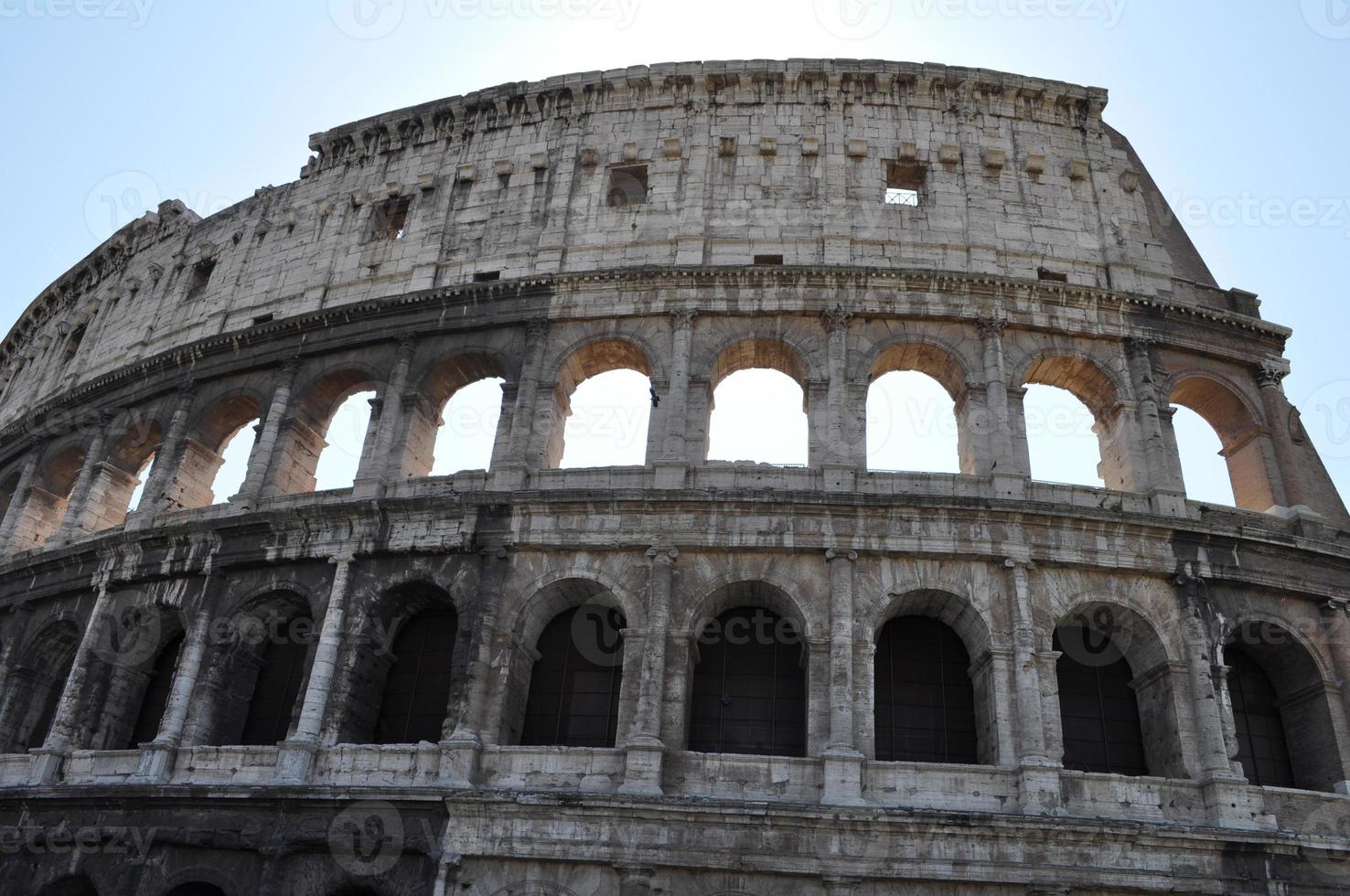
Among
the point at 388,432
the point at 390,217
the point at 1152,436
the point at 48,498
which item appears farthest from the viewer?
the point at 48,498

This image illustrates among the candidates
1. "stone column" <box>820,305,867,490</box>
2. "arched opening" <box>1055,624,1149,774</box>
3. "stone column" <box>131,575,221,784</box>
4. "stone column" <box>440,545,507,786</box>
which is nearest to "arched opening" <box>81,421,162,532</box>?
"stone column" <box>131,575,221,784</box>

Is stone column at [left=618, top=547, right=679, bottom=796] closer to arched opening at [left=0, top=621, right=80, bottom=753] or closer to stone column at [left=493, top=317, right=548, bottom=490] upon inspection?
stone column at [left=493, top=317, right=548, bottom=490]

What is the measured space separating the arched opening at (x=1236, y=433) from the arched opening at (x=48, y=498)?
75.2ft

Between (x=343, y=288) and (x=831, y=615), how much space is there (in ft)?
39.8

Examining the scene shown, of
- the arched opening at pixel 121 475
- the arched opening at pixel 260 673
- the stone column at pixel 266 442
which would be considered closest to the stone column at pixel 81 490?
the arched opening at pixel 121 475

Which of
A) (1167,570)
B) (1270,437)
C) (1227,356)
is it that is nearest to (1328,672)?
(1167,570)

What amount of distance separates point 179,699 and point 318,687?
2627mm

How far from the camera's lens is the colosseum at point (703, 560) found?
13703mm

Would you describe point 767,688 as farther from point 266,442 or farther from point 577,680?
point 266,442

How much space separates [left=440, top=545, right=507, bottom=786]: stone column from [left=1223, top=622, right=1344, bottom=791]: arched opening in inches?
425

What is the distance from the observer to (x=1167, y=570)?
15281mm

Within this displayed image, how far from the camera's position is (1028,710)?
14141 mm

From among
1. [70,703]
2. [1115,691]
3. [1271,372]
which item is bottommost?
[70,703]

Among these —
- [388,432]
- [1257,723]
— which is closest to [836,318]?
[388,432]
